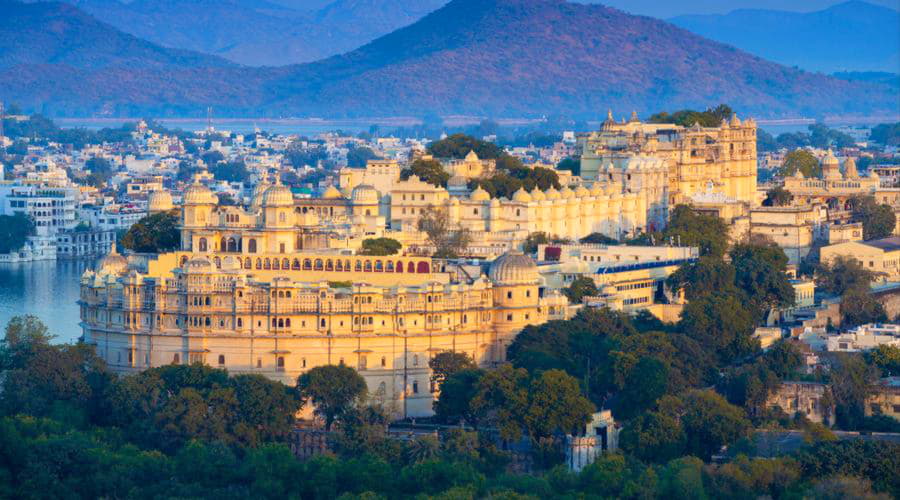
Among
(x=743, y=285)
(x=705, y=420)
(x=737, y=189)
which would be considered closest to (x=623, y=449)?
(x=705, y=420)

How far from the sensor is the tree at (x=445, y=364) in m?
39.2

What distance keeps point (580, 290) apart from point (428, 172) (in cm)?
1030

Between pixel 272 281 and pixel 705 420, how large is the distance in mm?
7796

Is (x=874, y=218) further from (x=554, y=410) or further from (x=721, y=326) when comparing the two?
(x=554, y=410)

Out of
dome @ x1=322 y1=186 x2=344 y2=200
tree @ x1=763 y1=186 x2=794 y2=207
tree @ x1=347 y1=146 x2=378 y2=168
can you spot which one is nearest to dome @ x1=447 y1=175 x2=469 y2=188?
dome @ x1=322 y1=186 x2=344 y2=200

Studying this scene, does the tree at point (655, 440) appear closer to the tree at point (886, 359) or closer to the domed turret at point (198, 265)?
the tree at point (886, 359)

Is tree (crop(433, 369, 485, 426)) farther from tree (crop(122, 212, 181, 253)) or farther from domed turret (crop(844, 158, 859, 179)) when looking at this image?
domed turret (crop(844, 158, 859, 179))

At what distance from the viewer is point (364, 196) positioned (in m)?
50.6

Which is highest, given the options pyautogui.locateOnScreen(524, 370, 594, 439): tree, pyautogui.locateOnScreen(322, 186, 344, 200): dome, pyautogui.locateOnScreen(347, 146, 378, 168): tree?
pyautogui.locateOnScreen(347, 146, 378, 168): tree

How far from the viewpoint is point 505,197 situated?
174 ft

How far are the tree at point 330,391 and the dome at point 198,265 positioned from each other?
2.80 meters

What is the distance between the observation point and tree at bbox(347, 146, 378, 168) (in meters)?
110

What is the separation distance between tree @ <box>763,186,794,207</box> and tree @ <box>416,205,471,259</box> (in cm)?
1048

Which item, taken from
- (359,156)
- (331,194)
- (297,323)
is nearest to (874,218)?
(331,194)
